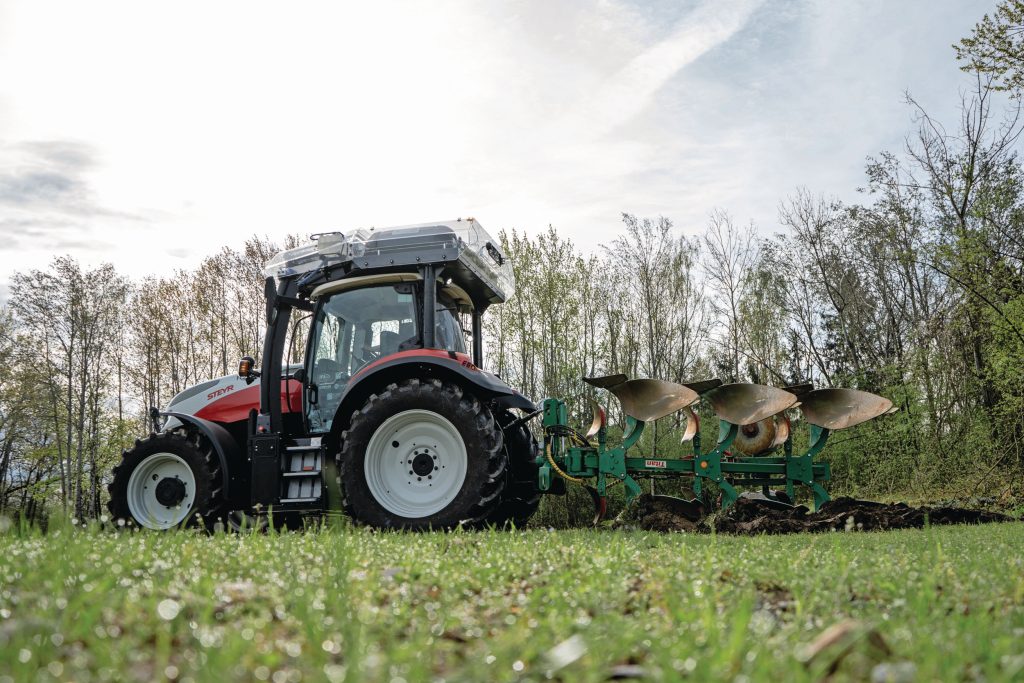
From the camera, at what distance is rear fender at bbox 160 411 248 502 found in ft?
23.1

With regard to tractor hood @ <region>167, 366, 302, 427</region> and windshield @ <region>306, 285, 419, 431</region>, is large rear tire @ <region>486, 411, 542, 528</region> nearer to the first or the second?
windshield @ <region>306, 285, 419, 431</region>

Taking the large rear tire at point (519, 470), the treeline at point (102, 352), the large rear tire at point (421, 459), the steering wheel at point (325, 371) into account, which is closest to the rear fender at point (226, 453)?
the steering wheel at point (325, 371)

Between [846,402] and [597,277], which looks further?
[597,277]

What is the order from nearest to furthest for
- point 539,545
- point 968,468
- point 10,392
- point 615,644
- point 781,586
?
point 615,644 < point 781,586 < point 539,545 < point 968,468 < point 10,392

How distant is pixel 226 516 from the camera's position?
7.13 meters

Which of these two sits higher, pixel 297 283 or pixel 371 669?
pixel 297 283

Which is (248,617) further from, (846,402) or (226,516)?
(846,402)

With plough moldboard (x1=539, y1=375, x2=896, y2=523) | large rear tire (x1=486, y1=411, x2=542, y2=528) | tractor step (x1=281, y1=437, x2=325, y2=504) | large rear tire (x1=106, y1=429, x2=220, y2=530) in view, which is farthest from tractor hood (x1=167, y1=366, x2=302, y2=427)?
plough moldboard (x1=539, y1=375, x2=896, y2=523)

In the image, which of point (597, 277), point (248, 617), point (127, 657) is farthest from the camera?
point (597, 277)

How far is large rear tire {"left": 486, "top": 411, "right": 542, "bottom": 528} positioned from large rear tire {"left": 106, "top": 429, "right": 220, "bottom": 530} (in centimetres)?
269

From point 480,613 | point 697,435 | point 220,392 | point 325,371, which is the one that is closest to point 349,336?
point 325,371

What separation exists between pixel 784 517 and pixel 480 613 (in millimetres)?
5616

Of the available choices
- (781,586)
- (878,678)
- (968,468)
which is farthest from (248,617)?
(968,468)

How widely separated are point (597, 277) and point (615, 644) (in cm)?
1833
